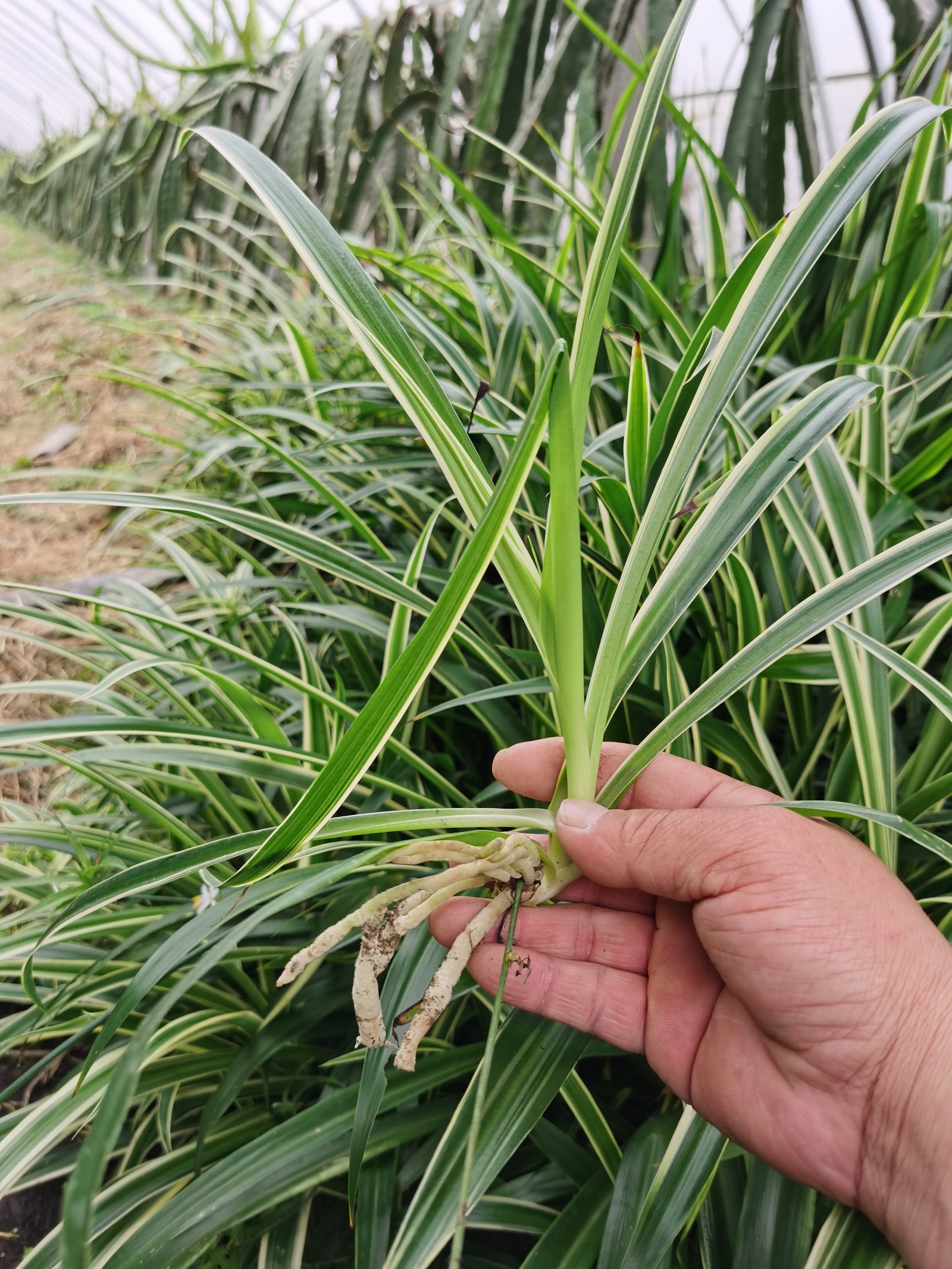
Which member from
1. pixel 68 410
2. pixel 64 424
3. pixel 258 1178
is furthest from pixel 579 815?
pixel 68 410

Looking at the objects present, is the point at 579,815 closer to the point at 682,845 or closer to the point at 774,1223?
the point at 682,845

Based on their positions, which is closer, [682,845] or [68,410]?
[682,845]

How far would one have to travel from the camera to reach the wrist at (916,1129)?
0.39 m

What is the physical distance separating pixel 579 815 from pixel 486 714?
9.7 inches

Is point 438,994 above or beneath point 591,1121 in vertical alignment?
above

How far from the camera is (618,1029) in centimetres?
53

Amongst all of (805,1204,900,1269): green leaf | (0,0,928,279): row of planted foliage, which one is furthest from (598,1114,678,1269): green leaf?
(0,0,928,279): row of planted foliage

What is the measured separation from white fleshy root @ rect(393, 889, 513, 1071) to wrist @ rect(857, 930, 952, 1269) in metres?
0.25

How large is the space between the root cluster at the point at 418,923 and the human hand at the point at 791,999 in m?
0.05

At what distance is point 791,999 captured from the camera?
433 millimetres

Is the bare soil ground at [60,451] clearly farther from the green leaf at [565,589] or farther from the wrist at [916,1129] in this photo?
the wrist at [916,1129]

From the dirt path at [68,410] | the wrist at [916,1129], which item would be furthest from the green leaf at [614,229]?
the dirt path at [68,410]

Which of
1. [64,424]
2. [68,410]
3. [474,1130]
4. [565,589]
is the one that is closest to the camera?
[474,1130]

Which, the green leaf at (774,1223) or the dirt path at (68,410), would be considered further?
the dirt path at (68,410)
